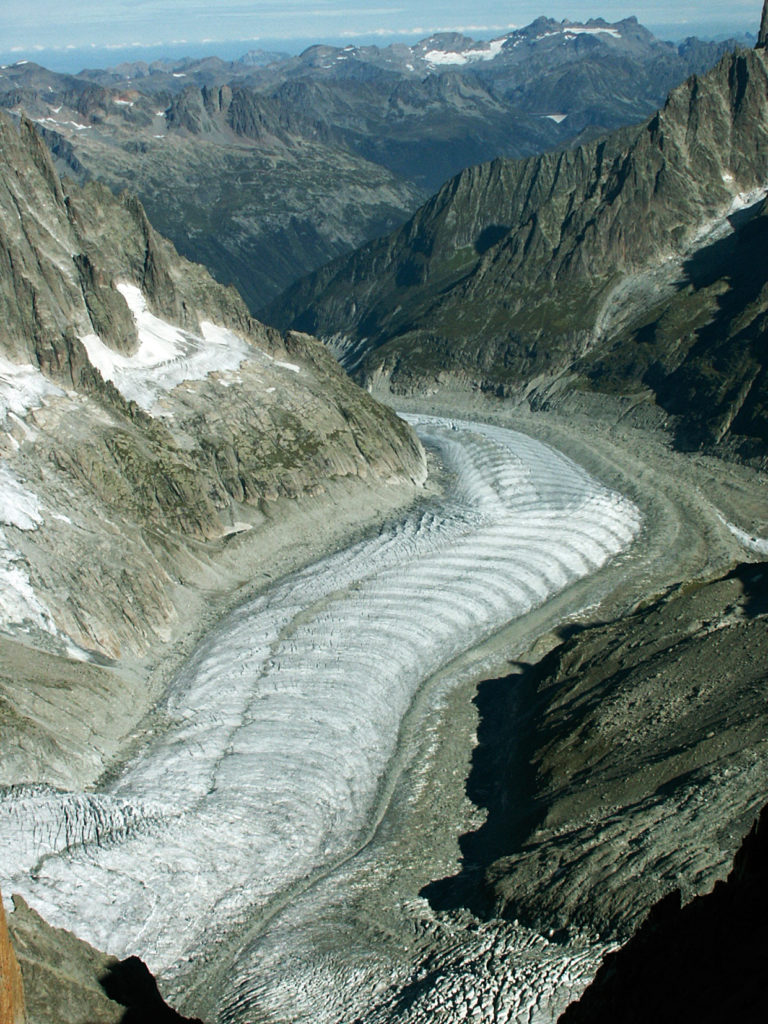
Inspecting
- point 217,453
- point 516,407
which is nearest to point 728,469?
point 516,407

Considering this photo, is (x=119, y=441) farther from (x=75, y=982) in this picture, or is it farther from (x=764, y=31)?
(x=764, y=31)

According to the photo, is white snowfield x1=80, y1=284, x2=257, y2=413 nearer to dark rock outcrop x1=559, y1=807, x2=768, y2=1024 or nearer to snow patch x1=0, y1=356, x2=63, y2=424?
snow patch x1=0, y1=356, x2=63, y2=424

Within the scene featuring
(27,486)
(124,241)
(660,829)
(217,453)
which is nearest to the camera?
(660,829)

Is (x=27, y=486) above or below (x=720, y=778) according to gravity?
above

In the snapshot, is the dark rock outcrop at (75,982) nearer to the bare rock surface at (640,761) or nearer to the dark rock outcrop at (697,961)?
the dark rock outcrop at (697,961)

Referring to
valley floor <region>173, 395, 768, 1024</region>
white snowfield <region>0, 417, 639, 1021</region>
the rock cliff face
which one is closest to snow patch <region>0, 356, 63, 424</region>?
white snowfield <region>0, 417, 639, 1021</region>

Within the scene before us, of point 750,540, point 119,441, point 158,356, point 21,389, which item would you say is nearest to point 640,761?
point 750,540

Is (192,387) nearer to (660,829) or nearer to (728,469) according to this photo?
(728,469)
